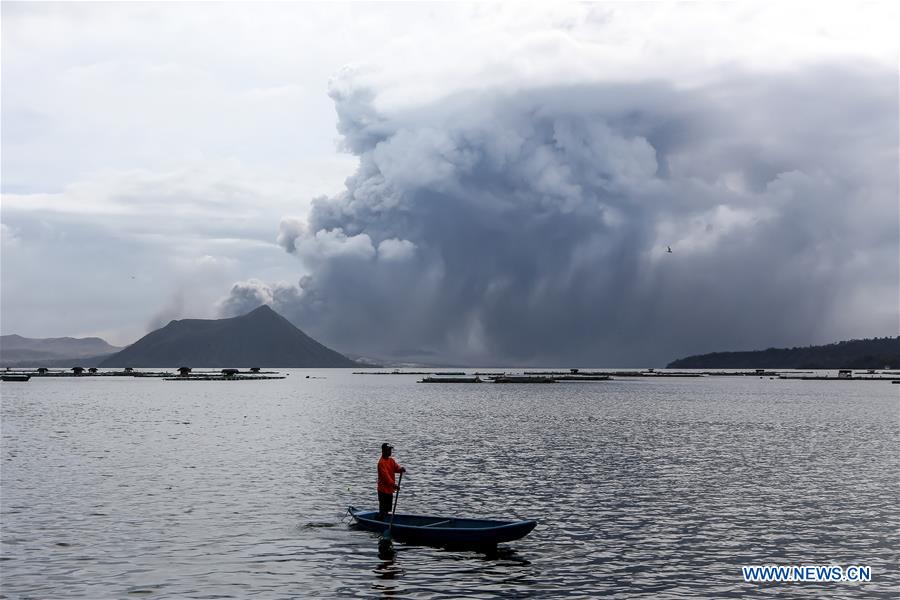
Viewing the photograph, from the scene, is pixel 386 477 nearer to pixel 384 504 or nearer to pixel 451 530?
pixel 384 504

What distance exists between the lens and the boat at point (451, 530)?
35.2 metres

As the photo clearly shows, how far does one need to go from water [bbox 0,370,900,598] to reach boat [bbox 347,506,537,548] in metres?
0.60

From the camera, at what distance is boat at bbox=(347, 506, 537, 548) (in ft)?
115

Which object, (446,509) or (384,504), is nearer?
(384,504)

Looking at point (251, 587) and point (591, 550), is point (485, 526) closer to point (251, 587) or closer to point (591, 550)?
point (591, 550)

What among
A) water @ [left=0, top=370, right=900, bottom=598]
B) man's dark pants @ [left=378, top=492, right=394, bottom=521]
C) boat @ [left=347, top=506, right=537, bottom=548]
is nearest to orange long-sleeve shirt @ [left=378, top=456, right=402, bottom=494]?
man's dark pants @ [left=378, top=492, right=394, bottom=521]

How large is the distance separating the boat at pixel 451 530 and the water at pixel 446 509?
60 centimetres

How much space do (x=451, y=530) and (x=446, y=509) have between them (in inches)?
382

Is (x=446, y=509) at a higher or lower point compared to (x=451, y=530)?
lower

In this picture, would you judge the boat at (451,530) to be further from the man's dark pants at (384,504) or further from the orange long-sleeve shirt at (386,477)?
the orange long-sleeve shirt at (386,477)

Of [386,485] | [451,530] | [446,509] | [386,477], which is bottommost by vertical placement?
[446,509]

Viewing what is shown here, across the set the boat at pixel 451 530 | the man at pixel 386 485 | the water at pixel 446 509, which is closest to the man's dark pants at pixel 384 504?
the man at pixel 386 485

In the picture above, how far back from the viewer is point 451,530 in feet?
118

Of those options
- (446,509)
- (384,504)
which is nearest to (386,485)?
(384,504)
